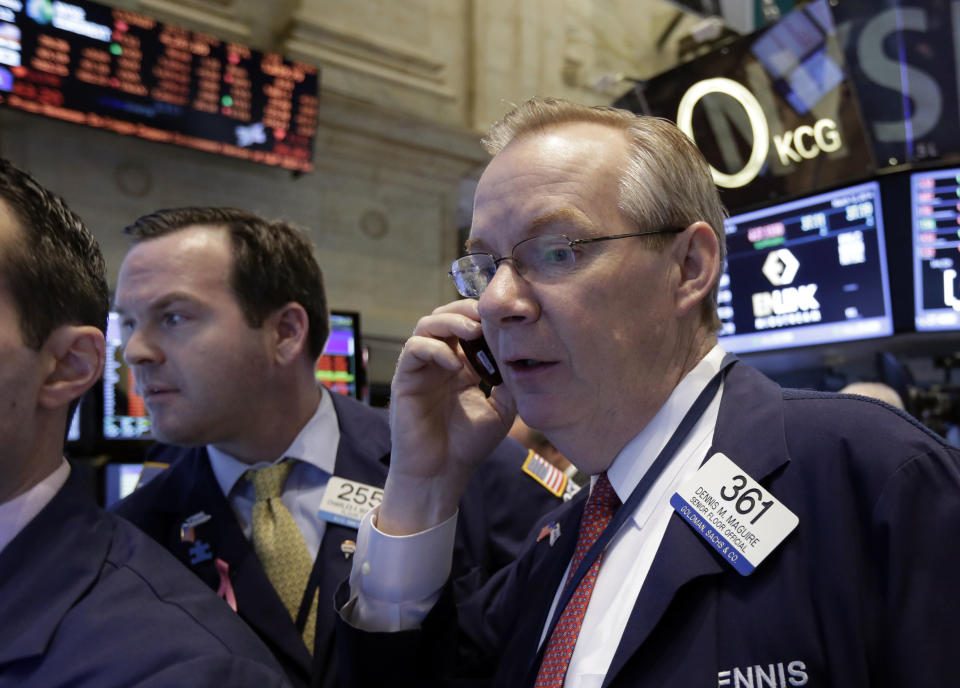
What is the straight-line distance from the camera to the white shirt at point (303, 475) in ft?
6.16

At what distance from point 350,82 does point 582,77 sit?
2.64 meters

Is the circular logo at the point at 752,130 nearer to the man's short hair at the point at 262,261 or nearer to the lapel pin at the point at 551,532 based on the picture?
the man's short hair at the point at 262,261

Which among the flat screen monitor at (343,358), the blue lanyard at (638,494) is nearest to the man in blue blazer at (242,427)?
the blue lanyard at (638,494)

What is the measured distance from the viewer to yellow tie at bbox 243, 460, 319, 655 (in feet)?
5.73

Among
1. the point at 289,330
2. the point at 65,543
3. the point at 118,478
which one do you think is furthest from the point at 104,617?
the point at 118,478

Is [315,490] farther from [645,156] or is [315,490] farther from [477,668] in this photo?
[645,156]

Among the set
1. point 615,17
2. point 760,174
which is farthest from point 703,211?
point 615,17

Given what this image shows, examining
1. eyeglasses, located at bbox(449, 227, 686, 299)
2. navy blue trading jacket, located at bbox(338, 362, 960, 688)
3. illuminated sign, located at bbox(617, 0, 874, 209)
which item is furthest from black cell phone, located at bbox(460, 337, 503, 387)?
illuminated sign, located at bbox(617, 0, 874, 209)

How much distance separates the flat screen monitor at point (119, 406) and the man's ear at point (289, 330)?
7.32ft

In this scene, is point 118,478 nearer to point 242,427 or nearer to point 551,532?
point 242,427

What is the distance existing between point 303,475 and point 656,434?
3.42 ft

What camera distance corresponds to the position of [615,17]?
8.54 meters

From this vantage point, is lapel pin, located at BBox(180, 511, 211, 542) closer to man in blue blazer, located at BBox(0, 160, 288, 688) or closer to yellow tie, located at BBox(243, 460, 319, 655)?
yellow tie, located at BBox(243, 460, 319, 655)

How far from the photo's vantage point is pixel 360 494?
5.94ft
